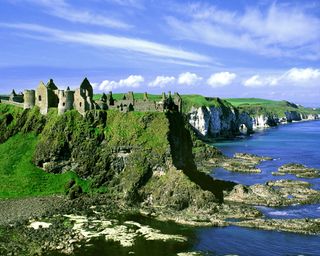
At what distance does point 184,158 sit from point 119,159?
15.1 metres

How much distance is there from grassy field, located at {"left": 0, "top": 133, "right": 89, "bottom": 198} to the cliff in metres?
0.19

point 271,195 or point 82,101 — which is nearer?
point 271,195

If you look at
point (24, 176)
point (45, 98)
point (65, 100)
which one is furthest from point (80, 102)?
point (24, 176)

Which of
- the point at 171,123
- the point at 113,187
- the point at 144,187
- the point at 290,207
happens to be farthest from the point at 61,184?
the point at 290,207

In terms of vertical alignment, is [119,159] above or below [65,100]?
below

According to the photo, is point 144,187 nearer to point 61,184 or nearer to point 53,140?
point 61,184

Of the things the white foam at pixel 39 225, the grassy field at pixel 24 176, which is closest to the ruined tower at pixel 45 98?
the grassy field at pixel 24 176

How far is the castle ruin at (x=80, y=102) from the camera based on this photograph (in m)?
99.6

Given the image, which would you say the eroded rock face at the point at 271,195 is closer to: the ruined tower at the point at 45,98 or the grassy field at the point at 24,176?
the grassy field at the point at 24,176

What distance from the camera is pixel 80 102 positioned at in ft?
336

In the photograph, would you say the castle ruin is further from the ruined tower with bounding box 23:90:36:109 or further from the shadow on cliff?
the shadow on cliff

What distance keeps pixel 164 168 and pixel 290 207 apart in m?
24.8

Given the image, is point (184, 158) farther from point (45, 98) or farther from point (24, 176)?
point (45, 98)

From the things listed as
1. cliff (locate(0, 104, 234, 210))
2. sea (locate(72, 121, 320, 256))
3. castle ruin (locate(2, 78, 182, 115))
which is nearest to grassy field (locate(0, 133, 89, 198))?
cliff (locate(0, 104, 234, 210))
